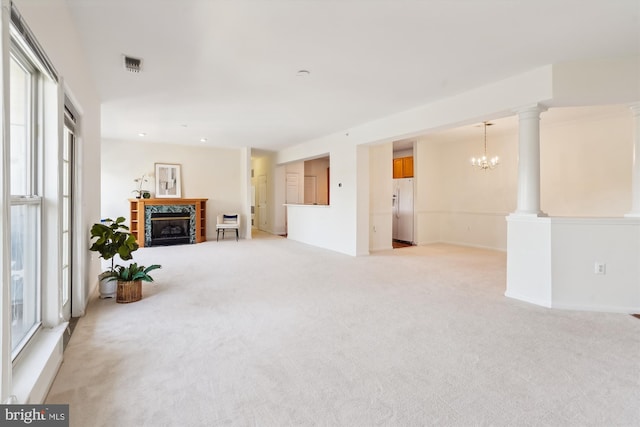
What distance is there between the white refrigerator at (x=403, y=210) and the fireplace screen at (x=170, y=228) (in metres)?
5.38

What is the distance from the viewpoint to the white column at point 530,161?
3.56 m

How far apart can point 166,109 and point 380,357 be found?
4771 millimetres

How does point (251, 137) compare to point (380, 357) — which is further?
point (251, 137)

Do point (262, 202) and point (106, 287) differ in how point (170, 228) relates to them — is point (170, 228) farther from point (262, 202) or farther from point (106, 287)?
point (106, 287)

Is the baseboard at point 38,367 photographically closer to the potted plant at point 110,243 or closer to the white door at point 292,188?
the potted plant at point 110,243

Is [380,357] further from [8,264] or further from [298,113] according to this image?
[298,113]

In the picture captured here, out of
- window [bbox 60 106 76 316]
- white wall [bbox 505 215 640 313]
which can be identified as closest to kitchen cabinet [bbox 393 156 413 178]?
white wall [bbox 505 215 640 313]

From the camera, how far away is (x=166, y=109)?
501cm

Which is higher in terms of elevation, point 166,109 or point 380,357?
point 166,109

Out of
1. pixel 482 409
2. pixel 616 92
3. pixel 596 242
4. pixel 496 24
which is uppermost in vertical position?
pixel 496 24

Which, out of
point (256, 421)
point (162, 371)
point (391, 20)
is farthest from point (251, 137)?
point (256, 421)

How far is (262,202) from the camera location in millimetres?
10859

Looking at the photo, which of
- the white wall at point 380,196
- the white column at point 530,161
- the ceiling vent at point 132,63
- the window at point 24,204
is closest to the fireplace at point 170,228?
the white wall at point 380,196

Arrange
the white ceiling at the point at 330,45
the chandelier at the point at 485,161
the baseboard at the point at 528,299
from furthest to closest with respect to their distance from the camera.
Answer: the chandelier at the point at 485,161 → the baseboard at the point at 528,299 → the white ceiling at the point at 330,45
